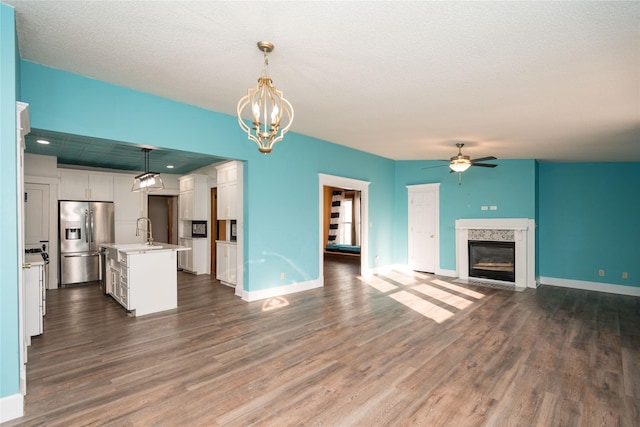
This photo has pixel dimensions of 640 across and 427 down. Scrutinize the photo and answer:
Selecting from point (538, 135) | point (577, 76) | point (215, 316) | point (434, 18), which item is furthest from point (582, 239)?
point (215, 316)

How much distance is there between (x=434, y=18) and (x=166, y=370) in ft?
11.3

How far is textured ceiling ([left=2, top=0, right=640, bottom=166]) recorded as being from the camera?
2109mm

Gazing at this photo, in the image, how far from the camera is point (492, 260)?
6.64 m

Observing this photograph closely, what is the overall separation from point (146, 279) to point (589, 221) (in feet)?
25.2

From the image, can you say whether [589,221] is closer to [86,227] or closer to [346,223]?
[346,223]

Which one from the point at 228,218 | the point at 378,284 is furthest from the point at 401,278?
the point at 228,218

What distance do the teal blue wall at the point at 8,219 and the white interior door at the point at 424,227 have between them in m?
7.01

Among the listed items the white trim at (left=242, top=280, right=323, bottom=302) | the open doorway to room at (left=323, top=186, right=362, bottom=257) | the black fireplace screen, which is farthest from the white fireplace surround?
the open doorway to room at (left=323, top=186, right=362, bottom=257)

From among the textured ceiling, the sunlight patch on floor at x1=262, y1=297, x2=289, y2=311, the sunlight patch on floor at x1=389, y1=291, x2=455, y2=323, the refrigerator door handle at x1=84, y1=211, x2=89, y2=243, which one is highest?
the textured ceiling

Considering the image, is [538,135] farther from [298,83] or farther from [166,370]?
[166,370]

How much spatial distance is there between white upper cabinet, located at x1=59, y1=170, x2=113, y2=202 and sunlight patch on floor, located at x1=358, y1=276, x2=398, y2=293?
5.78 meters

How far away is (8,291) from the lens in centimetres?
218

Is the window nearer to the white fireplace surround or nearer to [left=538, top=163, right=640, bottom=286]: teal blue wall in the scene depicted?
the white fireplace surround

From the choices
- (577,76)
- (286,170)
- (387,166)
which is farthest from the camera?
(387,166)
